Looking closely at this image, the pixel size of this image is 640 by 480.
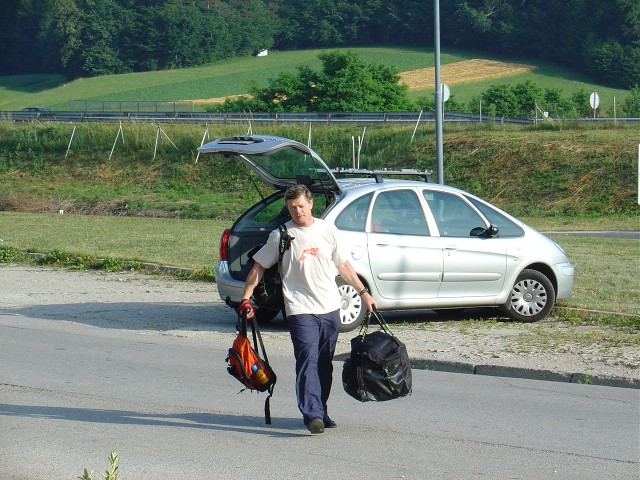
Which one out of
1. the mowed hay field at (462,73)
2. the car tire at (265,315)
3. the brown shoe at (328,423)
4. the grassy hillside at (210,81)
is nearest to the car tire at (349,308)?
the car tire at (265,315)

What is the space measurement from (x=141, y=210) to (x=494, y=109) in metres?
31.9

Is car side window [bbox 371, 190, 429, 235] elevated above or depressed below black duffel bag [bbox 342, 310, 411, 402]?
above

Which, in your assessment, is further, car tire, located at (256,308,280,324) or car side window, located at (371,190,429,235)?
car tire, located at (256,308,280,324)

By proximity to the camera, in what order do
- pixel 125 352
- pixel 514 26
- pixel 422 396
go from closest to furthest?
pixel 422 396 < pixel 125 352 < pixel 514 26

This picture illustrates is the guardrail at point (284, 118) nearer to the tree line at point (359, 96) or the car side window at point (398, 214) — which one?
the tree line at point (359, 96)

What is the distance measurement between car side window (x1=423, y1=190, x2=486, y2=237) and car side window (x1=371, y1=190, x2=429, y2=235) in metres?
0.20

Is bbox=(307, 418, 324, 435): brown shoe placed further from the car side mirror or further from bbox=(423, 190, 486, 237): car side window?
the car side mirror

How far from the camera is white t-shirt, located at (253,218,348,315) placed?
7.32m

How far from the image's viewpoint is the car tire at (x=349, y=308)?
468 inches

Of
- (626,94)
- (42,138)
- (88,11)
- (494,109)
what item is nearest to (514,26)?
(626,94)

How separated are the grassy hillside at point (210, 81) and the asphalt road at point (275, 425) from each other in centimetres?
7824

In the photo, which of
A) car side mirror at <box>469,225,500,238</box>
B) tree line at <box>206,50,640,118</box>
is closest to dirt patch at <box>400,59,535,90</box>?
tree line at <box>206,50,640,118</box>

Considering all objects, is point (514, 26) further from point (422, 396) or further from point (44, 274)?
point (422, 396)

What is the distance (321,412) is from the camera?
734cm
